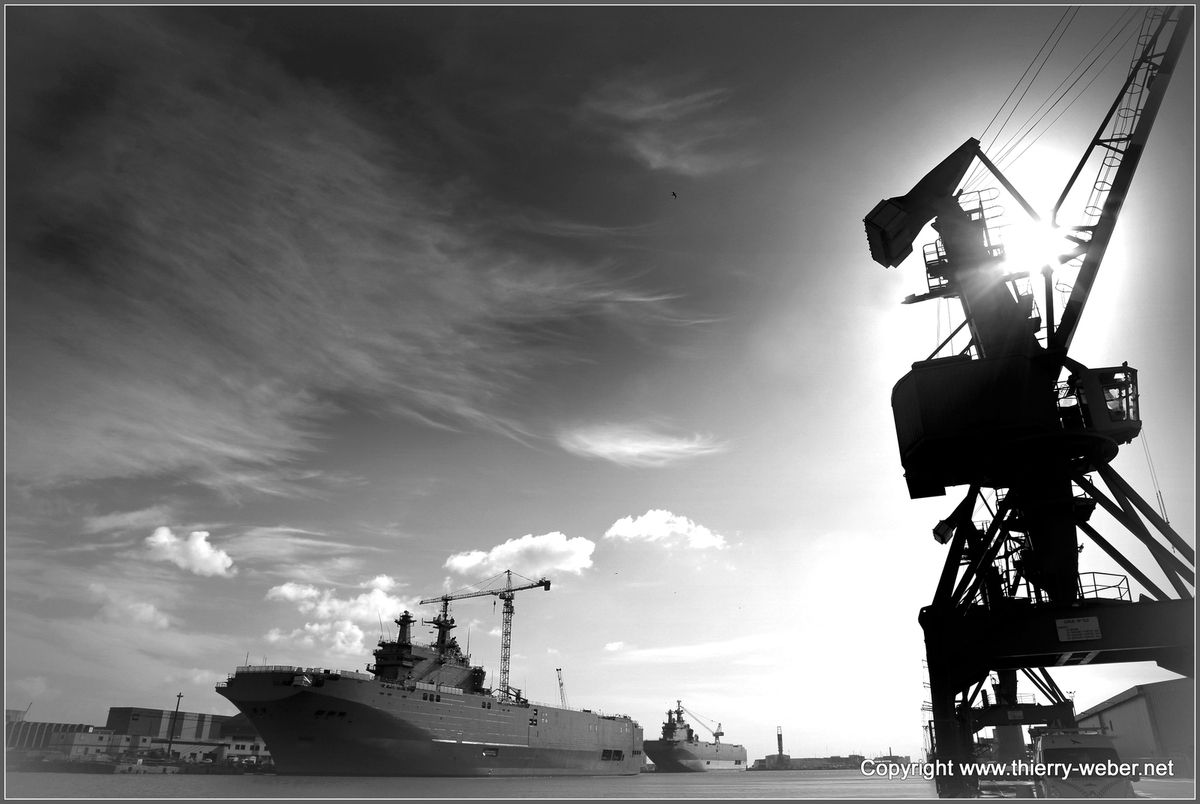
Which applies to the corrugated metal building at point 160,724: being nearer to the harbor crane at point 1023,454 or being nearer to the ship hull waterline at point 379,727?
the ship hull waterline at point 379,727

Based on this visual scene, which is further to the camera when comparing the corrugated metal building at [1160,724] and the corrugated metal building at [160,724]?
the corrugated metal building at [160,724]

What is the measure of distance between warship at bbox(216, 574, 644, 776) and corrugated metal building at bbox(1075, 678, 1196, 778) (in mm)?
50597

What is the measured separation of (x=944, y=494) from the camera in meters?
24.3

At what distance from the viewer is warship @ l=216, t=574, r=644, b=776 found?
51.3m

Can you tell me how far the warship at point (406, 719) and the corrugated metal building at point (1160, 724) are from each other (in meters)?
50.6

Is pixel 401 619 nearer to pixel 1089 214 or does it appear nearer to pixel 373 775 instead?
pixel 373 775

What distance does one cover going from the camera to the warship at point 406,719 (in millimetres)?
51281

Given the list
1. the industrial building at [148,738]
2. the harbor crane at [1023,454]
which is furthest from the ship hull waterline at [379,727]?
the harbor crane at [1023,454]

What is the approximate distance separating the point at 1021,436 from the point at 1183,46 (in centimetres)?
1371

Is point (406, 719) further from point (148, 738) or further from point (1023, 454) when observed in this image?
point (148, 738)

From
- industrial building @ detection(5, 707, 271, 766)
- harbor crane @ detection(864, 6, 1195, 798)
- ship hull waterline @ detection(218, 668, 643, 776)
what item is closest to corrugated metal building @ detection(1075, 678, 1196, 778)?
harbor crane @ detection(864, 6, 1195, 798)

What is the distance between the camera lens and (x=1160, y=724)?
125 feet

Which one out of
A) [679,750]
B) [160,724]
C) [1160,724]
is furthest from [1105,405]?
[160,724]

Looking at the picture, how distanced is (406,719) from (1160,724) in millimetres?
54090
